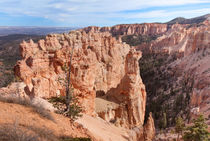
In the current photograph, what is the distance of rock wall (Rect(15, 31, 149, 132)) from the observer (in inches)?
610

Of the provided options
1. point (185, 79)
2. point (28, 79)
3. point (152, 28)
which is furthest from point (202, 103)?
point (152, 28)

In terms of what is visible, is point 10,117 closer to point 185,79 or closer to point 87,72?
point 87,72

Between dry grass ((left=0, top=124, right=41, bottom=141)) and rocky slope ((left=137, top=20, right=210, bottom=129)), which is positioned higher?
dry grass ((left=0, top=124, right=41, bottom=141))

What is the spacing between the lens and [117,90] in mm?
22359

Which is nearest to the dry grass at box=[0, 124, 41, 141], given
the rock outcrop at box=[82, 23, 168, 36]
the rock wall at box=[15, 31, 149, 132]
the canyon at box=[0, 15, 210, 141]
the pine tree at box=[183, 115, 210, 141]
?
the canyon at box=[0, 15, 210, 141]

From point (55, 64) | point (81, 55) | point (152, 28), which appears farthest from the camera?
point (152, 28)

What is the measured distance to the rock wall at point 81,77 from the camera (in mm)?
15484

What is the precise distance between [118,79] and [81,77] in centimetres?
1739

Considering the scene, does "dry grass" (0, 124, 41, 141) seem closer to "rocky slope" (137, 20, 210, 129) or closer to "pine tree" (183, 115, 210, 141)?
"pine tree" (183, 115, 210, 141)

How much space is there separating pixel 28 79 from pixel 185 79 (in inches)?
1489

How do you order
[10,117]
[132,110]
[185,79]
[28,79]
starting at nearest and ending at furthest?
[10,117]
[28,79]
[132,110]
[185,79]

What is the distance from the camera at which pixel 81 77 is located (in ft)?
56.3

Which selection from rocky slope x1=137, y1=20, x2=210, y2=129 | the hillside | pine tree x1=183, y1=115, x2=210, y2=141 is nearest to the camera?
pine tree x1=183, y1=115, x2=210, y2=141

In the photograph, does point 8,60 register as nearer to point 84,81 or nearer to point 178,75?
point 84,81
